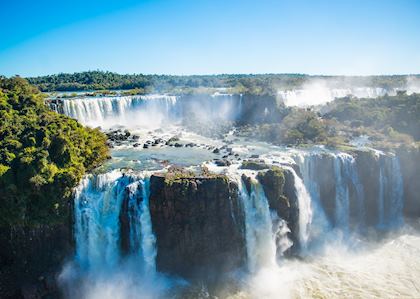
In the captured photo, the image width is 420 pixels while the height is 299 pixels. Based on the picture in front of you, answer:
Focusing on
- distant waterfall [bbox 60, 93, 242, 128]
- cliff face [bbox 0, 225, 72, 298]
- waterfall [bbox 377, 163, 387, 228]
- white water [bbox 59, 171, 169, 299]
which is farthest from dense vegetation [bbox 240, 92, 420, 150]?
cliff face [bbox 0, 225, 72, 298]

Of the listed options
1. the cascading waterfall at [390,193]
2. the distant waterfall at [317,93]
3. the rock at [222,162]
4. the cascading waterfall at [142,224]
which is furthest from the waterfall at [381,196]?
the distant waterfall at [317,93]

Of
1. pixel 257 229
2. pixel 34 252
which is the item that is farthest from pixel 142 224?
pixel 257 229

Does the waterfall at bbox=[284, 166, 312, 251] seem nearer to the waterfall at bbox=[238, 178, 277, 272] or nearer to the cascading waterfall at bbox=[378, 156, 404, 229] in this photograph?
the waterfall at bbox=[238, 178, 277, 272]

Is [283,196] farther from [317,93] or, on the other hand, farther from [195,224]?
[317,93]

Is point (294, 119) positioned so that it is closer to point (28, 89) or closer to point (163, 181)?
point (163, 181)

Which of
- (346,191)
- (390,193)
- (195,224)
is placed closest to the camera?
(195,224)

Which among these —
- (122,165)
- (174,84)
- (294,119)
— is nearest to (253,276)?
(122,165)

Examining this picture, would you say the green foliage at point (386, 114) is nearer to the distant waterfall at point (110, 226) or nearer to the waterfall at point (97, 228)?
the distant waterfall at point (110, 226)
